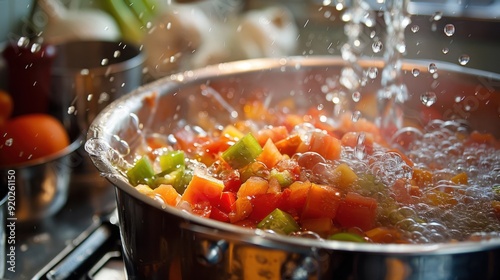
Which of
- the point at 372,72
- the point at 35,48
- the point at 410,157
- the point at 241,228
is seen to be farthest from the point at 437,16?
the point at 241,228

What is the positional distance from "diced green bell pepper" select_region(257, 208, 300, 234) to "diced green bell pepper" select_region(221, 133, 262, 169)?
0.39 ft

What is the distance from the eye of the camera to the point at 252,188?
0.68 m

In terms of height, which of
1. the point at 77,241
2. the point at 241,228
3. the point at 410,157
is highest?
the point at 241,228

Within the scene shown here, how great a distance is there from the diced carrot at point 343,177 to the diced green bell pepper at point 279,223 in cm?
9

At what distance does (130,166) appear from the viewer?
80 cm

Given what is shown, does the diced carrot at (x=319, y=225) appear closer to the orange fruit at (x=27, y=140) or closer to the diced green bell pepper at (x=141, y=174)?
the diced green bell pepper at (x=141, y=174)

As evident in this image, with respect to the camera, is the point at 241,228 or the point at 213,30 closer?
the point at 241,228

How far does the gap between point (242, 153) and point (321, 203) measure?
147 mm

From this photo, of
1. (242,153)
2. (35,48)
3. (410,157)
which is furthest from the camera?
(35,48)

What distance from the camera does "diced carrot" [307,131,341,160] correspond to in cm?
78

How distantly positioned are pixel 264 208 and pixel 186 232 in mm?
131

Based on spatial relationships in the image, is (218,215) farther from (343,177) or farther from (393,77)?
(393,77)

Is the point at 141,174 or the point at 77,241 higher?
the point at 141,174

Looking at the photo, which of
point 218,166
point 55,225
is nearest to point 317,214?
point 218,166
